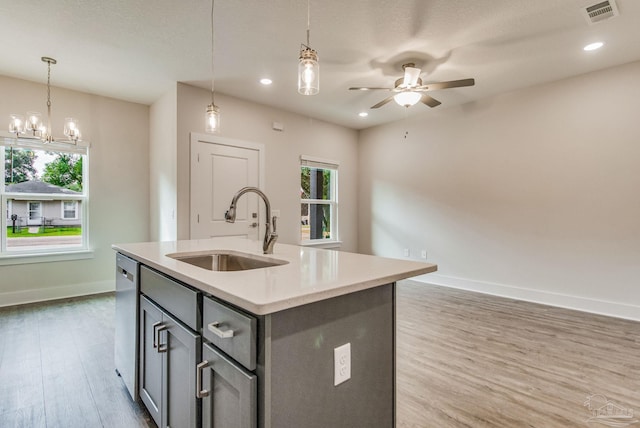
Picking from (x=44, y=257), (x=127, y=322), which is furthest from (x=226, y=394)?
(x=44, y=257)

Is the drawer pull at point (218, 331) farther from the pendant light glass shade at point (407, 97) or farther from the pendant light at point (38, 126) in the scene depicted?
the pendant light at point (38, 126)

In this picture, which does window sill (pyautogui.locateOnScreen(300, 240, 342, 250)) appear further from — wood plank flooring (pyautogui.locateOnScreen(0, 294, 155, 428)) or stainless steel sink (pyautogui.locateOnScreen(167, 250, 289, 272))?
stainless steel sink (pyautogui.locateOnScreen(167, 250, 289, 272))

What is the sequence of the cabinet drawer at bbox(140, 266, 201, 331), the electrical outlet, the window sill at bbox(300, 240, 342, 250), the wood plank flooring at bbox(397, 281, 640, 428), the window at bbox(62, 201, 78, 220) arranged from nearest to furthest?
the electrical outlet, the cabinet drawer at bbox(140, 266, 201, 331), the wood plank flooring at bbox(397, 281, 640, 428), the window at bbox(62, 201, 78, 220), the window sill at bbox(300, 240, 342, 250)

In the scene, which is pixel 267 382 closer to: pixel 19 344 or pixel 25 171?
pixel 19 344

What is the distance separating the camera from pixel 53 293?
3.99 m

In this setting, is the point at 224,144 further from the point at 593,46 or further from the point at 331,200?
Result: the point at 593,46

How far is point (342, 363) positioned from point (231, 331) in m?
0.39

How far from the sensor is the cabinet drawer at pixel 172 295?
46.1 inches

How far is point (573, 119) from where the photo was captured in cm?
368

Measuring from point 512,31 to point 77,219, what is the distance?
5380 millimetres

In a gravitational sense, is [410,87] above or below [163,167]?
above

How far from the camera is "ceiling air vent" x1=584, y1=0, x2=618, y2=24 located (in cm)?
237

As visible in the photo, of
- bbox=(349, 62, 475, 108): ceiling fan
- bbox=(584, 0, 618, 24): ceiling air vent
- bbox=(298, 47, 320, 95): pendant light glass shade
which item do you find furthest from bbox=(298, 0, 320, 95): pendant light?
bbox=(584, 0, 618, 24): ceiling air vent

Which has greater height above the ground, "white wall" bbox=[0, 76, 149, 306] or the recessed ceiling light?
the recessed ceiling light
